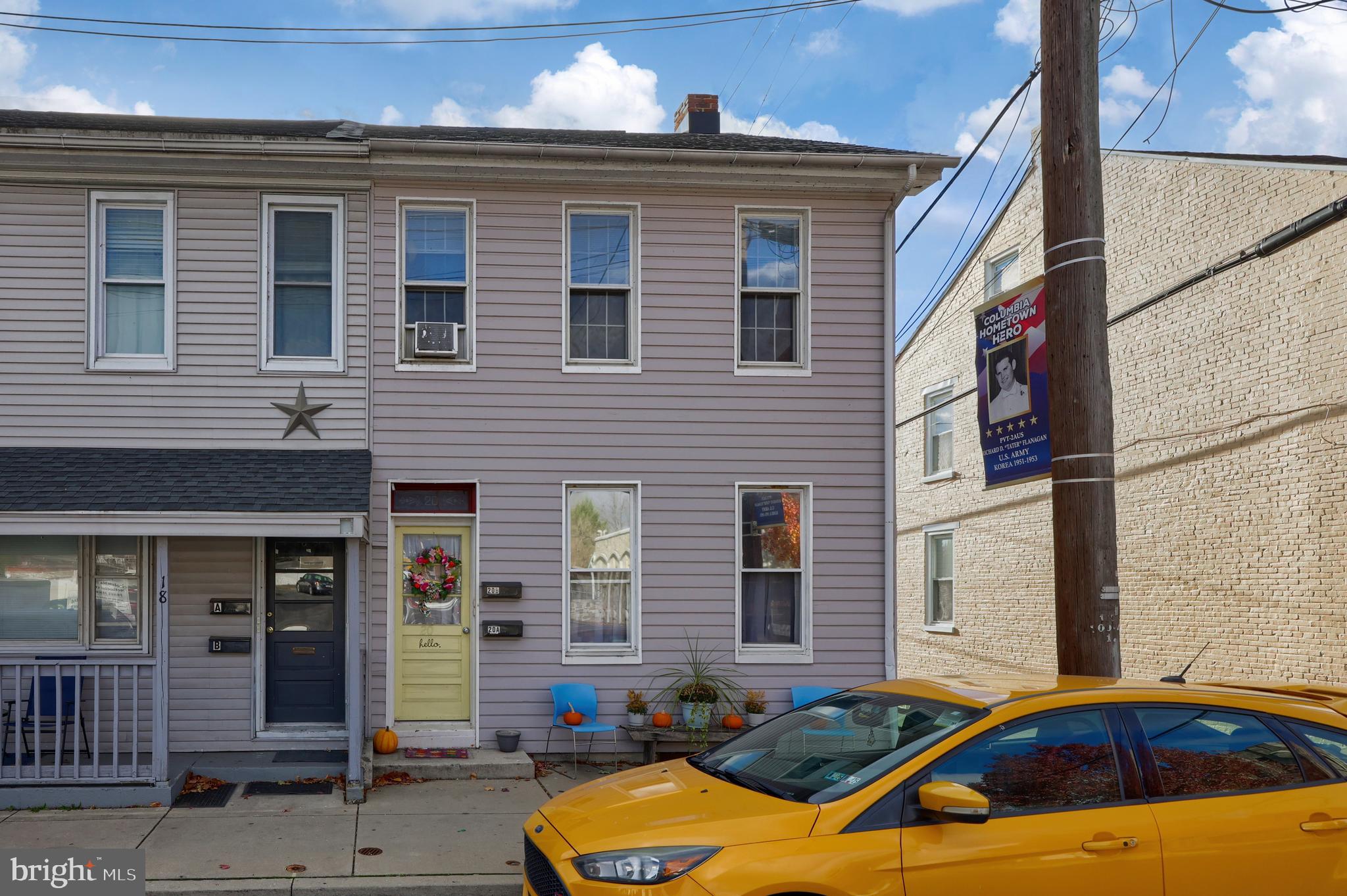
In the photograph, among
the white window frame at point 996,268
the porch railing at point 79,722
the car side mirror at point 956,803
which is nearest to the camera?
the car side mirror at point 956,803

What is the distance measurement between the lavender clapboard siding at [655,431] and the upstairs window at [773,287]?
17 centimetres

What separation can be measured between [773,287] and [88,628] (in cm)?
744

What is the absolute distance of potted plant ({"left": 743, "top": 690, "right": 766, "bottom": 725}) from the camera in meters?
10.8

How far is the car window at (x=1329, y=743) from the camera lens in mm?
5051

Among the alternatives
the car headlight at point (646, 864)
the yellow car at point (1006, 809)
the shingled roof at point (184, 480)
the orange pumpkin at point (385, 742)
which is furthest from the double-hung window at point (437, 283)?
the car headlight at point (646, 864)

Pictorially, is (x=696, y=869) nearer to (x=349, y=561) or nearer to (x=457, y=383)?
(x=349, y=561)

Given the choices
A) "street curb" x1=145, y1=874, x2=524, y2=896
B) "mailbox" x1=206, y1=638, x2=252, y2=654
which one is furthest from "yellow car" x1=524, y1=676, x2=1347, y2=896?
"mailbox" x1=206, y1=638, x2=252, y2=654

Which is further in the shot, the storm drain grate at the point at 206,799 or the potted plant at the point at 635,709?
the potted plant at the point at 635,709

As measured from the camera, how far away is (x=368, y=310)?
10.7 m

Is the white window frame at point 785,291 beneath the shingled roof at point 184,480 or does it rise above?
above

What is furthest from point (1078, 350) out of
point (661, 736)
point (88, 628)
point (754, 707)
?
Result: point (88, 628)

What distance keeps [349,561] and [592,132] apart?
6369mm

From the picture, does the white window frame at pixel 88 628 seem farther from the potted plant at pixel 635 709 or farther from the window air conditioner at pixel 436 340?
the potted plant at pixel 635 709

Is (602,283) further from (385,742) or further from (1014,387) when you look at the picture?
(385,742)
